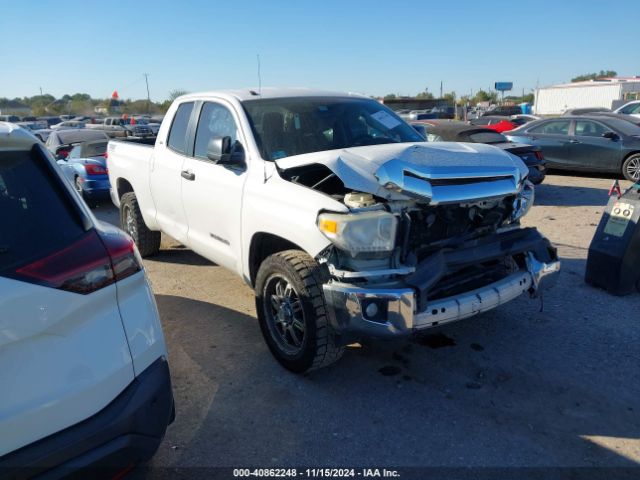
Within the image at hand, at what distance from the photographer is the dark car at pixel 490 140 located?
942 cm

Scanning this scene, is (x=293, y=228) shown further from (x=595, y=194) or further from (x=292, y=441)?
(x=595, y=194)

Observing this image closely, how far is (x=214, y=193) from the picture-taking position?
14.4ft

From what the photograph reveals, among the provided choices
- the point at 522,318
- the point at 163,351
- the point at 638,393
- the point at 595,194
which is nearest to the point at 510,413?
the point at 638,393

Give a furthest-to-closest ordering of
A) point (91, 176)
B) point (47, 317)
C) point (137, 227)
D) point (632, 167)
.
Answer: point (632, 167) → point (91, 176) → point (137, 227) → point (47, 317)

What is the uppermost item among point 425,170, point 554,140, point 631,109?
point 631,109

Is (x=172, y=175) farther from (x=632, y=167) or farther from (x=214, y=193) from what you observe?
(x=632, y=167)

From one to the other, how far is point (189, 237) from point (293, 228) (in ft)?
5.99

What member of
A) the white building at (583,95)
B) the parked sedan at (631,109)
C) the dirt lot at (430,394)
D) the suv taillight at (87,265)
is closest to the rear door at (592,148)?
the dirt lot at (430,394)

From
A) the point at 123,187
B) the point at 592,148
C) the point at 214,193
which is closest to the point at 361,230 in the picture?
the point at 214,193

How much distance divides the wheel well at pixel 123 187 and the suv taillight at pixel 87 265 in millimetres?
4595

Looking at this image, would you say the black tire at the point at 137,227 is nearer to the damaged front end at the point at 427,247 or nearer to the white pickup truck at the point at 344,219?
the white pickup truck at the point at 344,219

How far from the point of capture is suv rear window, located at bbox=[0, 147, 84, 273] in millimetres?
1878

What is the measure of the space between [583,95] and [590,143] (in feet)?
118

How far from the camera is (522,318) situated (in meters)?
4.60
